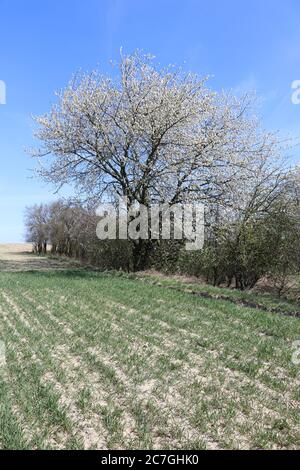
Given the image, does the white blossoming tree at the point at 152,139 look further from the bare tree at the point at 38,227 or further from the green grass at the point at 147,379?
the bare tree at the point at 38,227

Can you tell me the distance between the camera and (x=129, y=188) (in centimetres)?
2061

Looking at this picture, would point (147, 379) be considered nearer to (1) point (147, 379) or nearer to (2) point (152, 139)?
(1) point (147, 379)

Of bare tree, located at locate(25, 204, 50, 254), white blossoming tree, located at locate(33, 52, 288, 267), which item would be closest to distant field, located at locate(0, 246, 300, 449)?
white blossoming tree, located at locate(33, 52, 288, 267)

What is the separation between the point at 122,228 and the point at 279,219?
8776 millimetres

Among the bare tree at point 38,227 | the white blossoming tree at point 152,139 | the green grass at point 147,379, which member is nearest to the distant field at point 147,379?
the green grass at point 147,379

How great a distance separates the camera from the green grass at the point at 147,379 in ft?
12.7

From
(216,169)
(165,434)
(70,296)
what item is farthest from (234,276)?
(165,434)

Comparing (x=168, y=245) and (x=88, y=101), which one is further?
(x=168, y=245)

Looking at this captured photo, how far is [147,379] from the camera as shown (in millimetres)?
5324

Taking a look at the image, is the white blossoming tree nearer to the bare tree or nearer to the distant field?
the distant field

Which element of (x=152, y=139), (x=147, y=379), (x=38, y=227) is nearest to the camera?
(x=147, y=379)

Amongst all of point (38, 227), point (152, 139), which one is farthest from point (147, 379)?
point (38, 227)

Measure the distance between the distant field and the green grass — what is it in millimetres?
14
